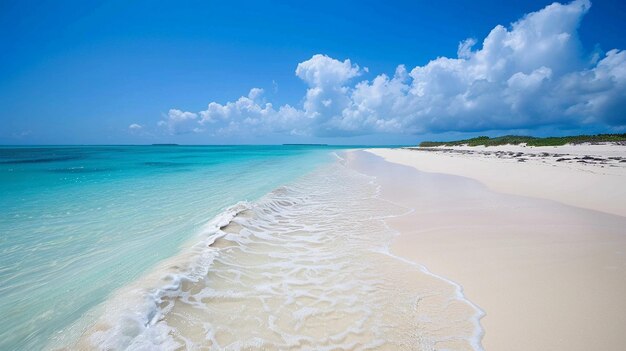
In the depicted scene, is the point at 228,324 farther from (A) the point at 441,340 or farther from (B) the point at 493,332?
(B) the point at 493,332

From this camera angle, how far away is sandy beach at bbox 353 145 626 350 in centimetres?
291

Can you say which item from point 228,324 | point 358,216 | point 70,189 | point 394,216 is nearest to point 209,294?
point 228,324

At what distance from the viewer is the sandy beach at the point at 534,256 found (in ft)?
9.55

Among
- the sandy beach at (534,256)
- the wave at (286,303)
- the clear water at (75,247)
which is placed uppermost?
the sandy beach at (534,256)

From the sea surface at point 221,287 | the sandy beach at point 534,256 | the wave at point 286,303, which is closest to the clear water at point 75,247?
the sea surface at point 221,287

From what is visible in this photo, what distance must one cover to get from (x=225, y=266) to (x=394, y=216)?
205 inches


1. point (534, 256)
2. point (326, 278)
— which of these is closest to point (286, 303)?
point (326, 278)

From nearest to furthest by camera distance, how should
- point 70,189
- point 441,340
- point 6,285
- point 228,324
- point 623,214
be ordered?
point 441,340 < point 228,324 < point 6,285 < point 623,214 < point 70,189

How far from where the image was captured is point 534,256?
4730 mm

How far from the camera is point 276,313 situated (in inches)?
136

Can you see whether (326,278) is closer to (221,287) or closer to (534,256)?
(221,287)

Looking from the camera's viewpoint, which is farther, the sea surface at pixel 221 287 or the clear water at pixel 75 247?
the clear water at pixel 75 247

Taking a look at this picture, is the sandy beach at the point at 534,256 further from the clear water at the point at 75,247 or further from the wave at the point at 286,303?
the clear water at the point at 75,247

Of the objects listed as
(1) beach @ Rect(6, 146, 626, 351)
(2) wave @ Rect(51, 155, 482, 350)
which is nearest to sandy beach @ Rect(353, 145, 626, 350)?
(1) beach @ Rect(6, 146, 626, 351)
